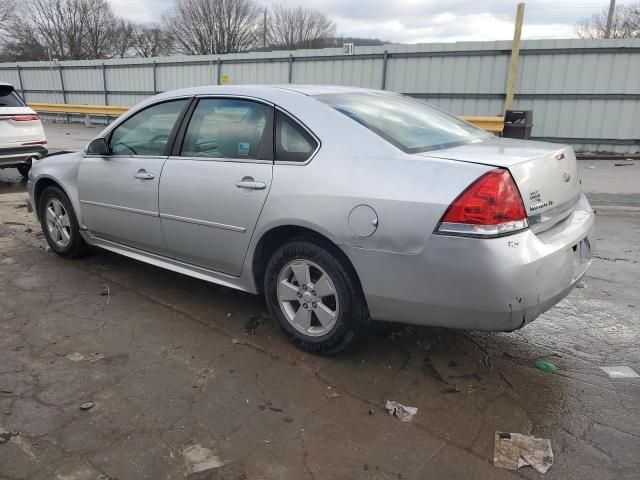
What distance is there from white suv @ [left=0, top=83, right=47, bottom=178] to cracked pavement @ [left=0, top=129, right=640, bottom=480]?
5.21 m

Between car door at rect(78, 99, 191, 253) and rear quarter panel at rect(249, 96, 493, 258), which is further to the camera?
car door at rect(78, 99, 191, 253)

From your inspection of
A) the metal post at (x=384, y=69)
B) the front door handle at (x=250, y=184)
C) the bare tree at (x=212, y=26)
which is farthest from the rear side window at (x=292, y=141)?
the bare tree at (x=212, y=26)

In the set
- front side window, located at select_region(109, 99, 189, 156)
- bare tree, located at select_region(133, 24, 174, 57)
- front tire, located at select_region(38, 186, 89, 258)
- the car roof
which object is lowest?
front tire, located at select_region(38, 186, 89, 258)

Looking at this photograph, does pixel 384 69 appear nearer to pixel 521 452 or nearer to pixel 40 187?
pixel 40 187

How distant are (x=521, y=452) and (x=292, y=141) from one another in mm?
2062

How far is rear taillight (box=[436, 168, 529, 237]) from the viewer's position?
8.13 ft

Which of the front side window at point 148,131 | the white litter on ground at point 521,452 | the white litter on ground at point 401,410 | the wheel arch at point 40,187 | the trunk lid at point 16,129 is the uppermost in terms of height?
the front side window at point 148,131

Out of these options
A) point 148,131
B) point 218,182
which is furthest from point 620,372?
point 148,131

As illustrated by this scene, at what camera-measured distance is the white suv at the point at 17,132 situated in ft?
27.5

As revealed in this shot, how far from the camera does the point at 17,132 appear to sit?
853cm

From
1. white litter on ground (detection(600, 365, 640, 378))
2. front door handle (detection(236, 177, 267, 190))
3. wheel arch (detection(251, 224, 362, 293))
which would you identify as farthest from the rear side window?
white litter on ground (detection(600, 365, 640, 378))

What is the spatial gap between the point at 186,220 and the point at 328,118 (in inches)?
49.7

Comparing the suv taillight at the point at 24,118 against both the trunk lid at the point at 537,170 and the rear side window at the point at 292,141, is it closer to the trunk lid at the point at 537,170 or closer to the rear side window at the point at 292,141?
the rear side window at the point at 292,141

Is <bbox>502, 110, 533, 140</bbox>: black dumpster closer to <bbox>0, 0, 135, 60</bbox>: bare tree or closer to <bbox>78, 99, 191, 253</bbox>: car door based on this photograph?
<bbox>78, 99, 191, 253</bbox>: car door
